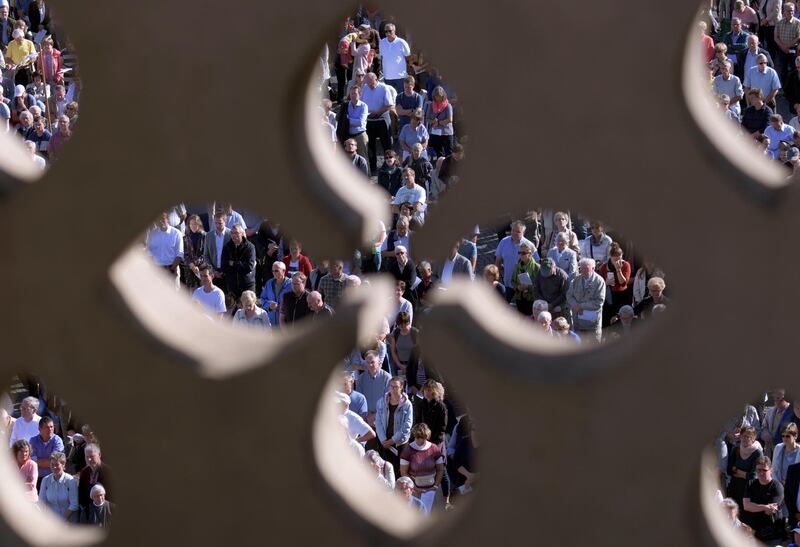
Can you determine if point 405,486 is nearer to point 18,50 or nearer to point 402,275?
point 402,275

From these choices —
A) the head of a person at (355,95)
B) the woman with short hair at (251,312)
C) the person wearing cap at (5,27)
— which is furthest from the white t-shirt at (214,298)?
the person wearing cap at (5,27)

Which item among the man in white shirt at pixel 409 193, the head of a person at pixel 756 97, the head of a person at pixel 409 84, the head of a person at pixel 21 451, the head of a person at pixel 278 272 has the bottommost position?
the head of a person at pixel 21 451

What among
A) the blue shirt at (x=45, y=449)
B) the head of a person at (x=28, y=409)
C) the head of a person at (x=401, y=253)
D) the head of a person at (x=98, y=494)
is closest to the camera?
the head of a person at (x=98, y=494)

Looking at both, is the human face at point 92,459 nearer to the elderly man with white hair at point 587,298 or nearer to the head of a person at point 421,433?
the head of a person at point 421,433

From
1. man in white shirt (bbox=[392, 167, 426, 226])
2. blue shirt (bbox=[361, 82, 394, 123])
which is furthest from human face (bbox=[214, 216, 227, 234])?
blue shirt (bbox=[361, 82, 394, 123])

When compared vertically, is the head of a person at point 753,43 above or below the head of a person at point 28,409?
above

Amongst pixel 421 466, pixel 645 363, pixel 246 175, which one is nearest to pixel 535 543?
pixel 645 363
